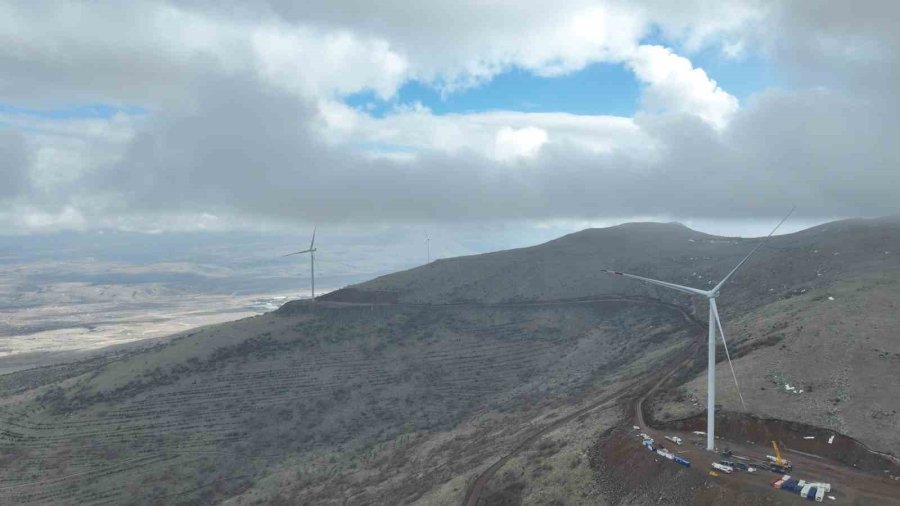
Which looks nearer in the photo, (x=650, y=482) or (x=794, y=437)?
(x=650, y=482)

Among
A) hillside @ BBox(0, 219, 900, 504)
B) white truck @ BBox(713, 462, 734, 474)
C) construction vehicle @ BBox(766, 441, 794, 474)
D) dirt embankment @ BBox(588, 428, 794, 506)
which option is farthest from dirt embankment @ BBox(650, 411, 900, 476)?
white truck @ BBox(713, 462, 734, 474)

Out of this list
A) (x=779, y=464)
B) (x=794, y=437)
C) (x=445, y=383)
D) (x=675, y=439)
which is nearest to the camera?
(x=779, y=464)

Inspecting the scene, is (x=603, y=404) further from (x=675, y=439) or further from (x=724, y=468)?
(x=724, y=468)

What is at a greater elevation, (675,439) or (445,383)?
(675,439)

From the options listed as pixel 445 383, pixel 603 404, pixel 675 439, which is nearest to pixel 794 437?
pixel 675 439

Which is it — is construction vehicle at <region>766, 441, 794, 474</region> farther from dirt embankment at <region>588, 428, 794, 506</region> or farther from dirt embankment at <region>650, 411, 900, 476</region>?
dirt embankment at <region>588, 428, 794, 506</region>

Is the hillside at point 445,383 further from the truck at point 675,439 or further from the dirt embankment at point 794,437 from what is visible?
the truck at point 675,439
